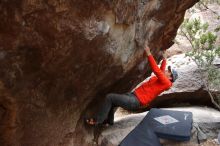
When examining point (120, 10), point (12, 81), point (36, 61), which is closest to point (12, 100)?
point (12, 81)

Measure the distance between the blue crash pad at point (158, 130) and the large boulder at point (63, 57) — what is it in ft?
4.32

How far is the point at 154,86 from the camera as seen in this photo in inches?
356

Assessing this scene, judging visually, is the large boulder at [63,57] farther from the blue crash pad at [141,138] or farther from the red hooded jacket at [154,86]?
the blue crash pad at [141,138]

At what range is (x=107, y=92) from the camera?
961 centimetres

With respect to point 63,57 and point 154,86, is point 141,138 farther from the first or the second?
point 63,57

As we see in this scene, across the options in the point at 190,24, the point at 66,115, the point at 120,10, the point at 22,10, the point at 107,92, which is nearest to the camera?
the point at 22,10

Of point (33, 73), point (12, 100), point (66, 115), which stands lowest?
point (66, 115)

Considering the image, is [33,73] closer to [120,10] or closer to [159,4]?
[120,10]

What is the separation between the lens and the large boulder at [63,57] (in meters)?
6.33

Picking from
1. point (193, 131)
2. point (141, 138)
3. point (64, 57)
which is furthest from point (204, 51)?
point (64, 57)

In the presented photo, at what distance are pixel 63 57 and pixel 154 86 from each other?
2891 mm

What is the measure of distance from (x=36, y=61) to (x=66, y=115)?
200 cm

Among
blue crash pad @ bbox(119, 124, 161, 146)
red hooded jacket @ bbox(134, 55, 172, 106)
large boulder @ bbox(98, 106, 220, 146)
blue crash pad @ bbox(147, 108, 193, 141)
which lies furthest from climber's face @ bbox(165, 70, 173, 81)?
large boulder @ bbox(98, 106, 220, 146)

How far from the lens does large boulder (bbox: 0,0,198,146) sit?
6328 millimetres
